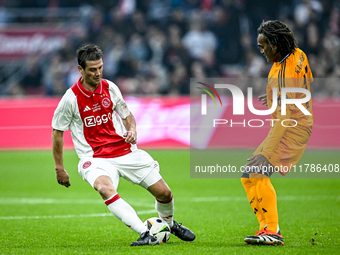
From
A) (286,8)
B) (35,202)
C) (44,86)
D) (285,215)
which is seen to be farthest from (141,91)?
(285,215)

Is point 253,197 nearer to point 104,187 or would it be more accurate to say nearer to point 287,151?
point 287,151

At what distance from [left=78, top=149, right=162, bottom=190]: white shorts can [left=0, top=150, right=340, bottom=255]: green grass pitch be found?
68 centimetres

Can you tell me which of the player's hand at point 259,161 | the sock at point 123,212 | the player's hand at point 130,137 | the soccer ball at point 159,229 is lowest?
the soccer ball at point 159,229

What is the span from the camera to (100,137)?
5.50 metres

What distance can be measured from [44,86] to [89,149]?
42.3ft

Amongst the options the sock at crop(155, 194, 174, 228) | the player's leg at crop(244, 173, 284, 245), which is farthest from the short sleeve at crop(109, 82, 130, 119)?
the player's leg at crop(244, 173, 284, 245)

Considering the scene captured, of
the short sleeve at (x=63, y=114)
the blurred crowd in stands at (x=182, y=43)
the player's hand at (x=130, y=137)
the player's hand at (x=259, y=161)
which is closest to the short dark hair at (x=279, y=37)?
the player's hand at (x=259, y=161)

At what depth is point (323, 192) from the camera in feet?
30.5

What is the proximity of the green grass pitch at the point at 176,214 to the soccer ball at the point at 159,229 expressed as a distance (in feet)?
0.33

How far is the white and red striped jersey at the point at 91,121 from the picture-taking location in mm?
5379

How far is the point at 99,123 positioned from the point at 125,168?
1.81 feet

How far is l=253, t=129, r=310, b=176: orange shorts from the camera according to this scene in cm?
514

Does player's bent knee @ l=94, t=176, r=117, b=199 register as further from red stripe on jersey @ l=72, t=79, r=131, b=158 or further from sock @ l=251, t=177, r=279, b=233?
sock @ l=251, t=177, r=279, b=233

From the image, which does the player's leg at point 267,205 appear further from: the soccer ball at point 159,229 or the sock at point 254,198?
the soccer ball at point 159,229
